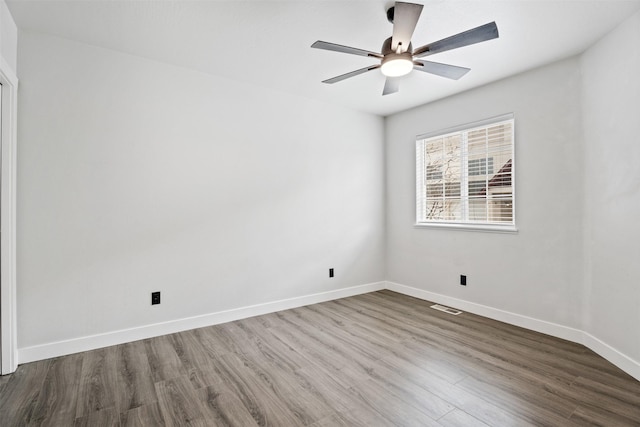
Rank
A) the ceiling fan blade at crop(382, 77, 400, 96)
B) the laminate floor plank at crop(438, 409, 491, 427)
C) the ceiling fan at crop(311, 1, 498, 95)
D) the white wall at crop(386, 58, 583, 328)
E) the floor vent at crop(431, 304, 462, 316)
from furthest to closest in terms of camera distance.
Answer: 1. the floor vent at crop(431, 304, 462, 316)
2. the white wall at crop(386, 58, 583, 328)
3. the ceiling fan blade at crop(382, 77, 400, 96)
4. the ceiling fan at crop(311, 1, 498, 95)
5. the laminate floor plank at crop(438, 409, 491, 427)

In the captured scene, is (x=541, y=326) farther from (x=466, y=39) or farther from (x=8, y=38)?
(x=8, y=38)

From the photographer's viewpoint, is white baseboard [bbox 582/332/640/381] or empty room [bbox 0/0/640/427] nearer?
empty room [bbox 0/0/640/427]

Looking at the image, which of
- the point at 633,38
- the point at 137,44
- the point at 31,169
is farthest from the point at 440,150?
the point at 31,169

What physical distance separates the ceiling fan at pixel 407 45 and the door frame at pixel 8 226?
2272 mm

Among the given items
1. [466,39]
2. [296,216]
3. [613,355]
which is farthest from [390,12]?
[613,355]

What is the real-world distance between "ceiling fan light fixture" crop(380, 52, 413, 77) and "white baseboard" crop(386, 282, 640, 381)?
2.64m

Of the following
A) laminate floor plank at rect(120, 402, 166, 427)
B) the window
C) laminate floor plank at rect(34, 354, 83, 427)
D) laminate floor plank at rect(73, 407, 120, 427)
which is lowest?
laminate floor plank at rect(120, 402, 166, 427)

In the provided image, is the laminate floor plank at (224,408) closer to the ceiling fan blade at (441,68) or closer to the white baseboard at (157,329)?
the white baseboard at (157,329)

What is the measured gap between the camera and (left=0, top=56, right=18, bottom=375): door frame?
87.4 inches

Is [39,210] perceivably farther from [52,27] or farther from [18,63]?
[52,27]

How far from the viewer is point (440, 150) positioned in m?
4.05

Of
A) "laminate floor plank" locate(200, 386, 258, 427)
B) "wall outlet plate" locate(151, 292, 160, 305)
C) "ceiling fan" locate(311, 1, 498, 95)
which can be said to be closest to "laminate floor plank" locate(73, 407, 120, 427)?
Answer: "laminate floor plank" locate(200, 386, 258, 427)

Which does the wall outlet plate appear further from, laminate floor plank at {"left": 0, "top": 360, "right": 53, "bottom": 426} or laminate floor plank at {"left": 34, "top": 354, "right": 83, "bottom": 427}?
laminate floor plank at {"left": 0, "top": 360, "right": 53, "bottom": 426}

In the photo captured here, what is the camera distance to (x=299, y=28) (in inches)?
94.1
